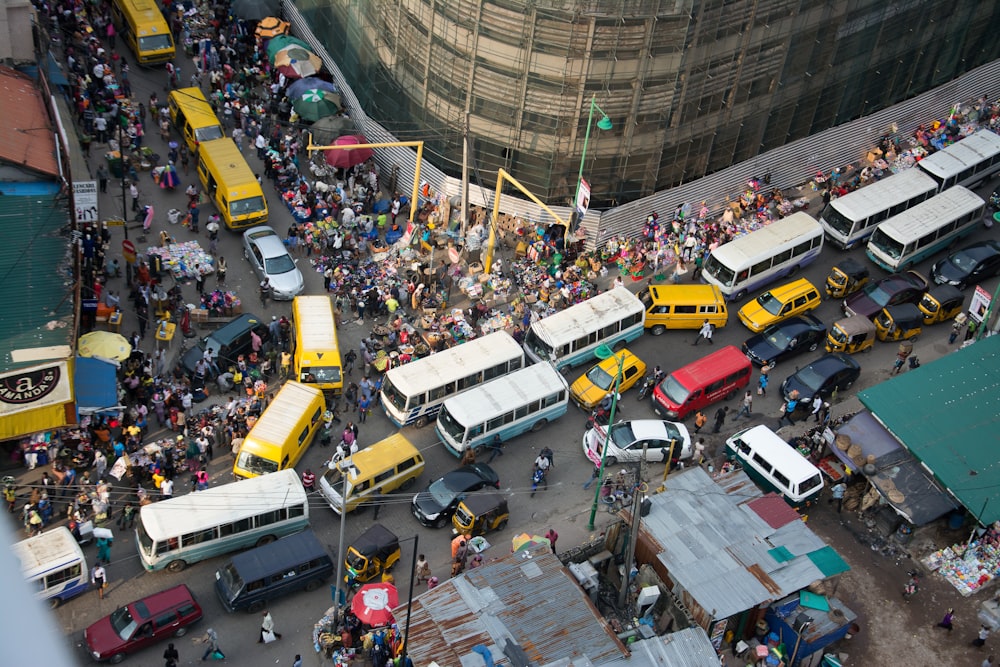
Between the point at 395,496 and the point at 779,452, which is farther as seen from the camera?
the point at 779,452

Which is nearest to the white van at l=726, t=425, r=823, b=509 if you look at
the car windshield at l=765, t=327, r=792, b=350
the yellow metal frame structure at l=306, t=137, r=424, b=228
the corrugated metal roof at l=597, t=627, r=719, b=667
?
the car windshield at l=765, t=327, r=792, b=350

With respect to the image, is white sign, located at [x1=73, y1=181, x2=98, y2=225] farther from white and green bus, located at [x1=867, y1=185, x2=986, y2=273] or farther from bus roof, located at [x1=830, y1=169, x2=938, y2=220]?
white and green bus, located at [x1=867, y1=185, x2=986, y2=273]

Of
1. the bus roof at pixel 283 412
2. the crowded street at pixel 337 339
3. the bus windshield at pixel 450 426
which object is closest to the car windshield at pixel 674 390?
the crowded street at pixel 337 339

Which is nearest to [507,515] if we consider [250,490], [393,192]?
[250,490]

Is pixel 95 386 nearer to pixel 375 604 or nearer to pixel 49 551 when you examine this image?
pixel 49 551

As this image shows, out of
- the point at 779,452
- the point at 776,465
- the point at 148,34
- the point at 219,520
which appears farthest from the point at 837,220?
the point at 148,34

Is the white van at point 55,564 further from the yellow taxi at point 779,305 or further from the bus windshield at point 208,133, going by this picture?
the yellow taxi at point 779,305
